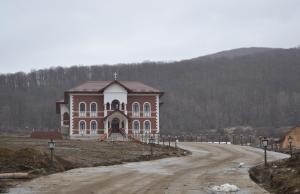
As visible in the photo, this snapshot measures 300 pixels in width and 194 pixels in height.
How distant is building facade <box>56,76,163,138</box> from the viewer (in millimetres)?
57125

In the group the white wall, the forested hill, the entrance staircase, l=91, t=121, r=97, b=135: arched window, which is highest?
the forested hill

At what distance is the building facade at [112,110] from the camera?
2249 inches

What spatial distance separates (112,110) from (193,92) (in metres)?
123

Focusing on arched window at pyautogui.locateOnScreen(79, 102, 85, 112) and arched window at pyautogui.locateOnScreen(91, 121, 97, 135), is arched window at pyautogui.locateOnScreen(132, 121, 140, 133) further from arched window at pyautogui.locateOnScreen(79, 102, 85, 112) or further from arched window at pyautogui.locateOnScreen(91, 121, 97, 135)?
arched window at pyautogui.locateOnScreen(79, 102, 85, 112)

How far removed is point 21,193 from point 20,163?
6519 millimetres

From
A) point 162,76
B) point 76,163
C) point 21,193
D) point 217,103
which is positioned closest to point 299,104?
point 217,103

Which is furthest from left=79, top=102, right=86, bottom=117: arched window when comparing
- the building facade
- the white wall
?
the white wall

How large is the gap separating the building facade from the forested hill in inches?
2952

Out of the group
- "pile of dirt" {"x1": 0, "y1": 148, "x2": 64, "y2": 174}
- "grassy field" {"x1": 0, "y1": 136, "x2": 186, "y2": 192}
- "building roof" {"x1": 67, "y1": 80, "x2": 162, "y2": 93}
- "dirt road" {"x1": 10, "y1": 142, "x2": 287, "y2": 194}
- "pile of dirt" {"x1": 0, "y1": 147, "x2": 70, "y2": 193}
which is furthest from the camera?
"building roof" {"x1": 67, "y1": 80, "x2": 162, "y2": 93}

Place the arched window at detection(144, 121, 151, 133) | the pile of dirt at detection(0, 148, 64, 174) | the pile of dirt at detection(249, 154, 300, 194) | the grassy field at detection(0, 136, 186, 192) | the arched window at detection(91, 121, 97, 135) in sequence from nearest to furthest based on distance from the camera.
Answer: the pile of dirt at detection(249, 154, 300, 194) < the pile of dirt at detection(0, 148, 64, 174) < the grassy field at detection(0, 136, 186, 192) < the arched window at detection(91, 121, 97, 135) < the arched window at detection(144, 121, 151, 133)

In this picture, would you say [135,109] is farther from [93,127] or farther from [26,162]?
[26,162]

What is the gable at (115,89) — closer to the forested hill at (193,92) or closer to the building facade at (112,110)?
the building facade at (112,110)

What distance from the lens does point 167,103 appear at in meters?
165

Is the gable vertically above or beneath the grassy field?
above
